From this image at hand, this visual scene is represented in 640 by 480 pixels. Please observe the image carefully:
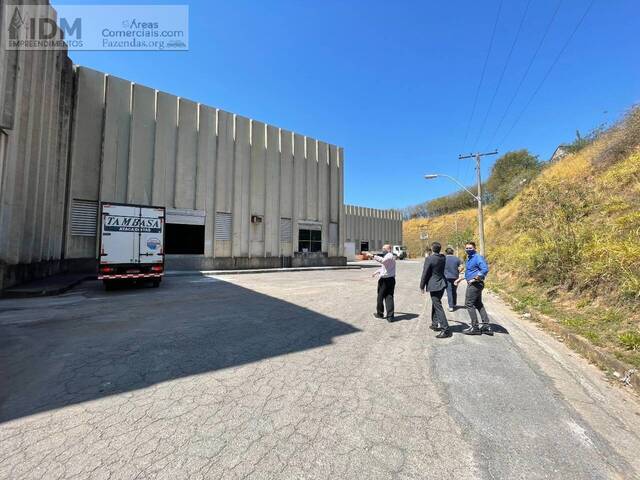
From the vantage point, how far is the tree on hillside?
97.0 feet

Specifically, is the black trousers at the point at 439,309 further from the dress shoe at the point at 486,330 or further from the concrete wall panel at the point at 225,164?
the concrete wall panel at the point at 225,164

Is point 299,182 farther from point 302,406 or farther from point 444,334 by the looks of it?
point 302,406

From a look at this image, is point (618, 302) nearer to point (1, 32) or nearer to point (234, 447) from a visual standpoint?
point (234, 447)

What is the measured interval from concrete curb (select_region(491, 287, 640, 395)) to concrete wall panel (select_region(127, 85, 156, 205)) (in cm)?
2141

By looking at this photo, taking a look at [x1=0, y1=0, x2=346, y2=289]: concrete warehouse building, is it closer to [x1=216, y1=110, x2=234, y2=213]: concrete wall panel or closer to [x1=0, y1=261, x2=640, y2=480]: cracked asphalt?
[x1=216, y1=110, x2=234, y2=213]: concrete wall panel

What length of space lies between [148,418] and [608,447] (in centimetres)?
422

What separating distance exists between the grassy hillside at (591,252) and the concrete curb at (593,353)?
0.55 feet

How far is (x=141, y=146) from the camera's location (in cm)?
2056

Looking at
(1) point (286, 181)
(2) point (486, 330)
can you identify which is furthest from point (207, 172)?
(2) point (486, 330)

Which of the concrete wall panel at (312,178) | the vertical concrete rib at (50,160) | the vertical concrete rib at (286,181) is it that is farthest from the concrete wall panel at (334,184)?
the vertical concrete rib at (50,160)

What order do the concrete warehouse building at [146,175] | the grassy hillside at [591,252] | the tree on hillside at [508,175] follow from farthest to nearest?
the tree on hillside at [508,175], the concrete warehouse building at [146,175], the grassy hillside at [591,252]

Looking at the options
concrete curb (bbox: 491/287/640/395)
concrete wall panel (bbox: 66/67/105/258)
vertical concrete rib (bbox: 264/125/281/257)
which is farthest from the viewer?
vertical concrete rib (bbox: 264/125/281/257)

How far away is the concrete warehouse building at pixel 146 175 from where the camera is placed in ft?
41.4

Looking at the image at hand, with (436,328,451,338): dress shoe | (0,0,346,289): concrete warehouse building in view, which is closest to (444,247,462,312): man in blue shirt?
(436,328,451,338): dress shoe
